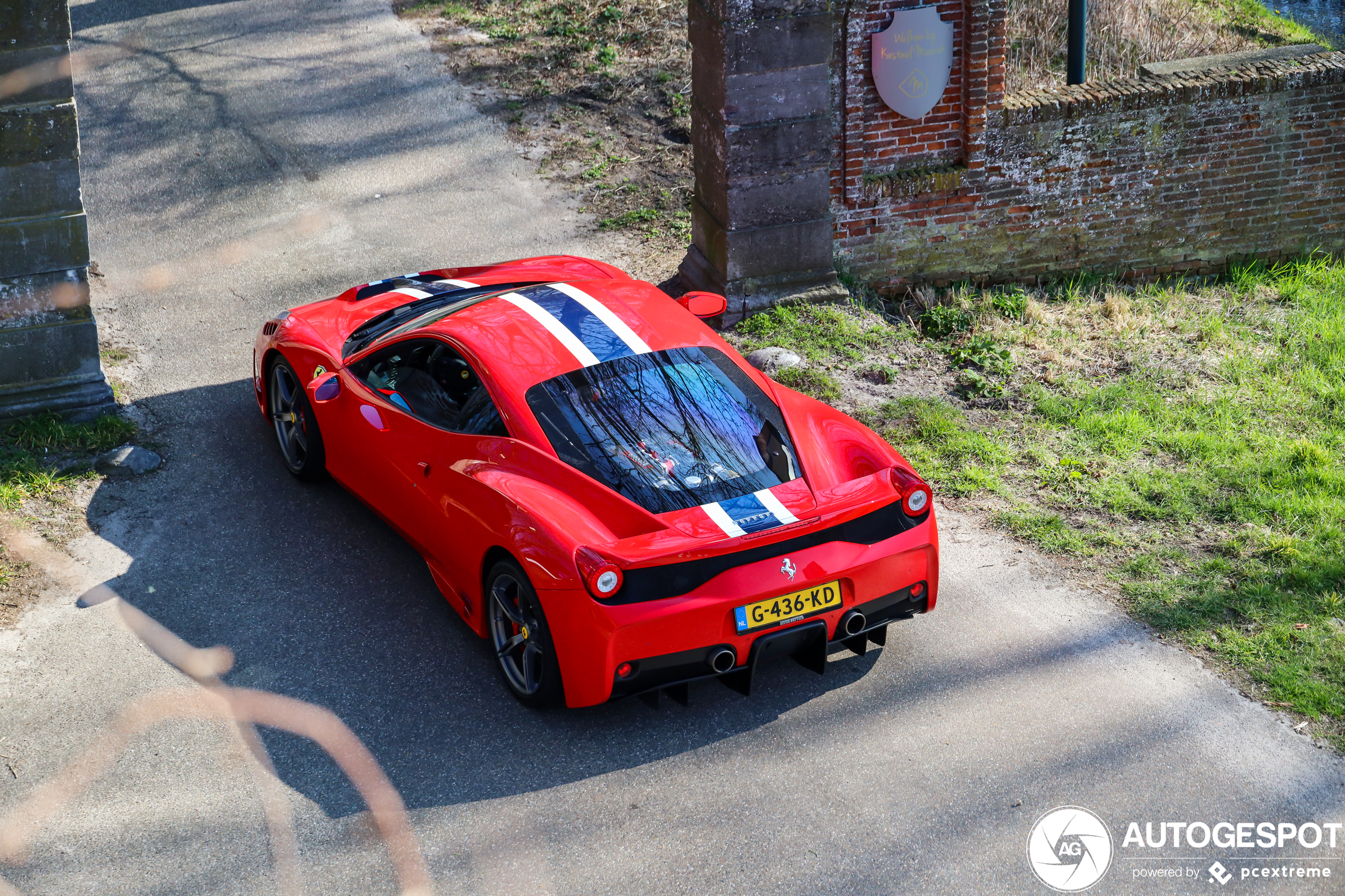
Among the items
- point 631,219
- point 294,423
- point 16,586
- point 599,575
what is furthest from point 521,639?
point 631,219

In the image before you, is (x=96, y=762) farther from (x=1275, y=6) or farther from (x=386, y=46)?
(x=1275, y=6)

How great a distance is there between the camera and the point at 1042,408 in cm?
775

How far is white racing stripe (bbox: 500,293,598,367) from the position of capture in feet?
18.0

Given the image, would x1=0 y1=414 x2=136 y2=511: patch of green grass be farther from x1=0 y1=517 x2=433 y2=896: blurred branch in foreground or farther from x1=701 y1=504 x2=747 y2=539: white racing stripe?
x1=701 y1=504 x2=747 y2=539: white racing stripe

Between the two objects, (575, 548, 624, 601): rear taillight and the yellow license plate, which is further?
the yellow license plate

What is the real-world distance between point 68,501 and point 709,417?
13.5 ft

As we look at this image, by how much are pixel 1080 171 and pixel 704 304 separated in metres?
4.51

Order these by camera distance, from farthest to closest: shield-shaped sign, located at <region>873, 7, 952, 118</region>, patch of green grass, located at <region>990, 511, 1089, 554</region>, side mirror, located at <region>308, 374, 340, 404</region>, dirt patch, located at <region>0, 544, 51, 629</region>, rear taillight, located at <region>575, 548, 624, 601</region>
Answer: shield-shaped sign, located at <region>873, 7, 952, 118</region>
patch of green grass, located at <region>990, 511, 1089, 554</region>
side mirror, located at <region>308, 374, 340, 404</region>
dirt patch, located at <region>0, 544, 51, 629</region>
rear taillight, located at <region>575, 548, 624, 601</region>

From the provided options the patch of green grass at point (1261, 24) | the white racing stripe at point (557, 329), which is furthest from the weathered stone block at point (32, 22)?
the patch of green grass at point (1261, 24)

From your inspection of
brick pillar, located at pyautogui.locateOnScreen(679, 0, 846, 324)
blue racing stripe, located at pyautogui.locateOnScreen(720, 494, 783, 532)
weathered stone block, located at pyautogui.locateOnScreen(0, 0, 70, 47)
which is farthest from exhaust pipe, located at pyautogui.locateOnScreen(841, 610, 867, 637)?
weathered stone block, located at pyautogui.locateOnScreen(0, 0, 70, 47)

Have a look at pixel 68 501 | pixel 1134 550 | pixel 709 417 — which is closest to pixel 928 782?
pixel 709 417

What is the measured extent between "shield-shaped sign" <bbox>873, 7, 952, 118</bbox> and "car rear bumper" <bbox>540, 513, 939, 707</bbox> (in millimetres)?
5095

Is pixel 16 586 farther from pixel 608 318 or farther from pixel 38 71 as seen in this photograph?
pixel 608 318

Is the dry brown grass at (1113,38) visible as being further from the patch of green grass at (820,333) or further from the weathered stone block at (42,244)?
the weathered stone block at (42,244)
